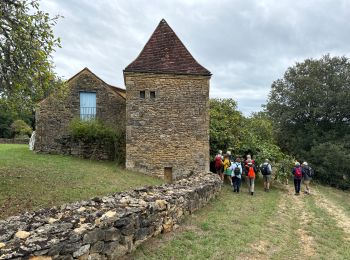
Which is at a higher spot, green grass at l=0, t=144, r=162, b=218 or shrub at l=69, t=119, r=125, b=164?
shrub at l=69, t=119, r=125, b=164

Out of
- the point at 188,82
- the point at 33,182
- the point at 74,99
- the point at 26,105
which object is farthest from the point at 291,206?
the point at 74,99

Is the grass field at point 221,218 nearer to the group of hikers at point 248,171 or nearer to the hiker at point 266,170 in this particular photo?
the group of hikers at point 248,171

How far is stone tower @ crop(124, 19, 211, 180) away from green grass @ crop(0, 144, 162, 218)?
1.22m

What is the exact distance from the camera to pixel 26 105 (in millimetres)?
9984

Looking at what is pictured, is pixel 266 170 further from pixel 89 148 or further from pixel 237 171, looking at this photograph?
pixel 89 148

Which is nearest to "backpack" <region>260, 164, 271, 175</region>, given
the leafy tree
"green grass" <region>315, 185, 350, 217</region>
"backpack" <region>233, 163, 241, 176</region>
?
"backpack" <region>233, 163, 241, 176</region>

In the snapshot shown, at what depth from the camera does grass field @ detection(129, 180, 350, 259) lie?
621cm

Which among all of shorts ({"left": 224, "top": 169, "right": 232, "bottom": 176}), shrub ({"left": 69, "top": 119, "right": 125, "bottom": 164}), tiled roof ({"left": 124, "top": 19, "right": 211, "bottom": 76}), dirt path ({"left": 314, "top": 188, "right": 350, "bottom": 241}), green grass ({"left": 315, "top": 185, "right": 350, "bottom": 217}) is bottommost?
green grass ({"left": 315, "top": 185, "right": 350, "bottom": 217})

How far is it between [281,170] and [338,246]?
10.5 m

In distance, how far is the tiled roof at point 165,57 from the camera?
631 inches

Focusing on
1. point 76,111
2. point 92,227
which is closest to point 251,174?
point 92,227

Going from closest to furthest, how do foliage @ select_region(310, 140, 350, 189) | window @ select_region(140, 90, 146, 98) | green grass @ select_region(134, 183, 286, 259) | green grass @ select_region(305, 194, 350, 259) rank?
green grass @ select_region(134, 183, 286, 259), green grass @ select_region(305, 194, 350, 259), window @ select_region(140, 90, 146, 98), foliage @ select_region(310, 140, 350, 189)

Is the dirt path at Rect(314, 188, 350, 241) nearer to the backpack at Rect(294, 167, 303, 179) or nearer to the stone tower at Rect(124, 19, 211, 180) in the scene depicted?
the backpack at Rect(294, 167, 303, 179)

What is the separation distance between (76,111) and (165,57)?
20.8 ft
